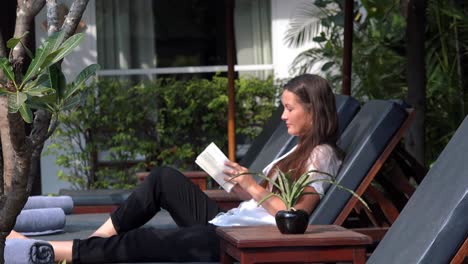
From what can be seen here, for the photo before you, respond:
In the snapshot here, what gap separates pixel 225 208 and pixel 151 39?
4542mm

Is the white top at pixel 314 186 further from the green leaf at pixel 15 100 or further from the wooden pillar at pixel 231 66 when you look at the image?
the wooden pillar at pixel 231 66

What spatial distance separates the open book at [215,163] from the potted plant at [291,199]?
31 cm

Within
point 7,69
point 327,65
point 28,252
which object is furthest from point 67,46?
point 327,65

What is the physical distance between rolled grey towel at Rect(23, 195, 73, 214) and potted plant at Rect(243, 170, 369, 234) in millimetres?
2325

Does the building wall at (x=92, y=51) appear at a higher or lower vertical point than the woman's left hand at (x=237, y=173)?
higher

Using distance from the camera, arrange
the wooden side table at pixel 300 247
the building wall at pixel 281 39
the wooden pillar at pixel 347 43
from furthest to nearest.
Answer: the building wall at pixel 281 39, the wooden pillar at pixel 347 43, the wooden side table at pixel 300 247

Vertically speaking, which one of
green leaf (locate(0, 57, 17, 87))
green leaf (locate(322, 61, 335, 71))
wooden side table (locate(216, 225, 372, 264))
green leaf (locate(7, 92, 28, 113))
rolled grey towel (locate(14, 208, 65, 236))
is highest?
green leaf (locate(0, 57, 17, 87))

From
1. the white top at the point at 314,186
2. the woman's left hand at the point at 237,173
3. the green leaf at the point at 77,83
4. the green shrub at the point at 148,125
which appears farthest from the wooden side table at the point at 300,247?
the green shrub at the point at 148,125

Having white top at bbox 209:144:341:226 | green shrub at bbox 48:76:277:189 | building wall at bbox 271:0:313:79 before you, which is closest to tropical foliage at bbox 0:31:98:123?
white top at bbox 209:144:341:226

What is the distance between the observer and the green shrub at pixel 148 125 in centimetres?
1048

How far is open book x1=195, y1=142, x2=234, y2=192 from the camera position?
538cm

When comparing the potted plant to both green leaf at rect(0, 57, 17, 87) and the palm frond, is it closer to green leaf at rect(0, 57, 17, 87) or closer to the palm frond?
green leaf at rect(0, 57, 17, 87)

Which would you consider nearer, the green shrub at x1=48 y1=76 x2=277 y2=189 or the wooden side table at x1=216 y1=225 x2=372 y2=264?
the wooden side table at x1=216 y1=225 x2=372 y2=264

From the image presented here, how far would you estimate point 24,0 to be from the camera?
3.55m
